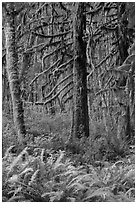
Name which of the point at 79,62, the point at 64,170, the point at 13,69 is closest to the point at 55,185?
the point at 64,170

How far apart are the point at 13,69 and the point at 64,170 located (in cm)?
271

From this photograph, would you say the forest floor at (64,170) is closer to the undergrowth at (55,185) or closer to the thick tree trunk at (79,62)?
the undergrowth at (55,185)

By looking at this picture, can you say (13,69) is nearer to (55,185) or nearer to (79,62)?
(79,62)

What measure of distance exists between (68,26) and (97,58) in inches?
46.7

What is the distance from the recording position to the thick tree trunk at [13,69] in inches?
297

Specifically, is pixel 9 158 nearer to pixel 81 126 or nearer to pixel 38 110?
pixel 81 126

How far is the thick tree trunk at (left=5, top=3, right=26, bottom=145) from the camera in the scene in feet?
24.8

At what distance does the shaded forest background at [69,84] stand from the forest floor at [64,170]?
31 mm

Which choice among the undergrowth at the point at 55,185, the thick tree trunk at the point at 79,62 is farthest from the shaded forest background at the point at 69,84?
the undergrowth at the point at 55,185

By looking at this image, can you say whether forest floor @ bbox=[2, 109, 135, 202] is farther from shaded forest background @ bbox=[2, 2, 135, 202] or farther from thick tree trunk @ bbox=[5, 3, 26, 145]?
thick tree trunk @ bbox=[5, 3, 26, 145]

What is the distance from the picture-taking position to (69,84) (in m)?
8.84

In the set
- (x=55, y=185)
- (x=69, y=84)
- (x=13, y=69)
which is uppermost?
(x=13, y=69)

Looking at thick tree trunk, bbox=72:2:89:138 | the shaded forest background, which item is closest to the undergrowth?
the shaded forest background

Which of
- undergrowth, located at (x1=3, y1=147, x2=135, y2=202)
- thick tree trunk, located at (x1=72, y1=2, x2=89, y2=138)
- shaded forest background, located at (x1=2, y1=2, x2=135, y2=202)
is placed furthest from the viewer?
thick tree trunk, located at (x1=72, y1=2, x2=89, y2=138)
